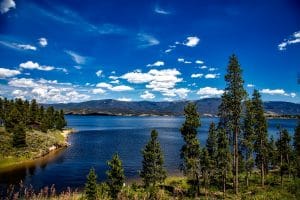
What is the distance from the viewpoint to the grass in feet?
267

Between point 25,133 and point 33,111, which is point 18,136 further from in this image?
point 33,111

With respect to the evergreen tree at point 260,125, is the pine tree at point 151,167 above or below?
below

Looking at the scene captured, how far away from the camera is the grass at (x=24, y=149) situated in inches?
3204

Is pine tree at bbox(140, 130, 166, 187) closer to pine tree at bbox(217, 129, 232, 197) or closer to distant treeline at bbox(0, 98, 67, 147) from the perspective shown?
pine tree at bbox(217, 129, 232, 197)

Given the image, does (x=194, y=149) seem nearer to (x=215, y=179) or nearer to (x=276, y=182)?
(x=215, y=179)

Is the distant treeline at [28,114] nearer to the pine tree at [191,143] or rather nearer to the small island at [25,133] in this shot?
the small island at [25,133]

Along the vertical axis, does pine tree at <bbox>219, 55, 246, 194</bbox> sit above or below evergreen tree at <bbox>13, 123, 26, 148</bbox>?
above

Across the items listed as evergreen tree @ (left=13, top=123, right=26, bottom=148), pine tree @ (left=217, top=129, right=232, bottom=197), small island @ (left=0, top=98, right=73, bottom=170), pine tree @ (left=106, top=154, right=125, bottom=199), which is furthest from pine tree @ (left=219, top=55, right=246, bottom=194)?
evergreen tree @ (left=13, top=123, right=26, bottom=148)

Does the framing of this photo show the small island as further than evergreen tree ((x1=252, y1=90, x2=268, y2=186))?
Yes

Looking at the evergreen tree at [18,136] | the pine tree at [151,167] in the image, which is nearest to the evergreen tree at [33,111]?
the evergreen tree at [18,136]

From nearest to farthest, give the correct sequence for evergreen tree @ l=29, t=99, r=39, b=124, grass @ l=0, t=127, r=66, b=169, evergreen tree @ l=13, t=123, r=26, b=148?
grass @ l=0, t=127, r=66, b=169, evergreen tree @ l=13, t=123, r=26, b=148, evergreen tree @ l=29, t=99, r=39, b=124

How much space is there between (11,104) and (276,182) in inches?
4366

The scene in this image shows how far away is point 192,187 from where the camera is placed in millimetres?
52688

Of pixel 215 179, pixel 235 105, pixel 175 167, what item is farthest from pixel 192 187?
pixel 175 167
